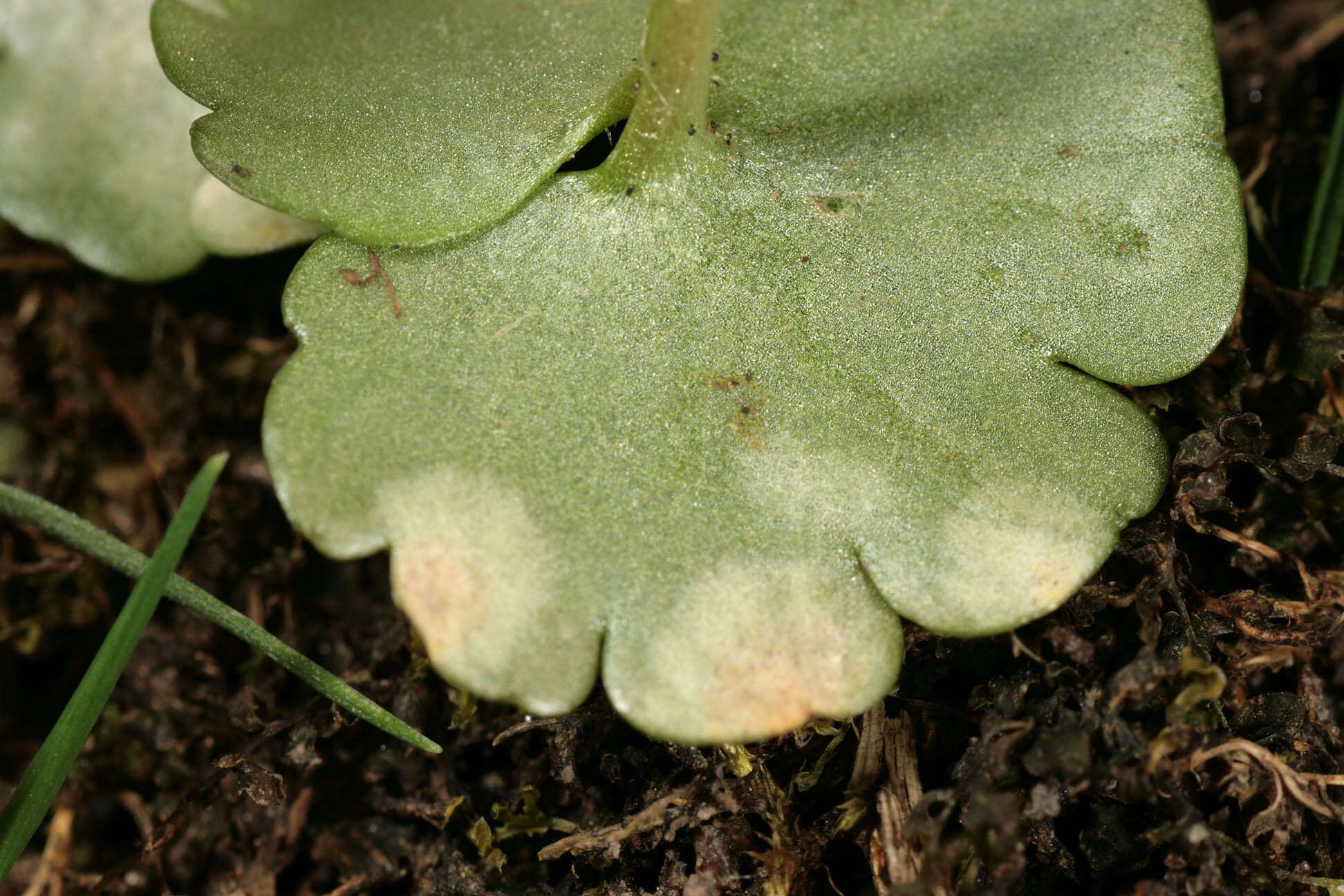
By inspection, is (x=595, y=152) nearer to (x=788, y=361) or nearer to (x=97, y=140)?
(x=788, y=361)

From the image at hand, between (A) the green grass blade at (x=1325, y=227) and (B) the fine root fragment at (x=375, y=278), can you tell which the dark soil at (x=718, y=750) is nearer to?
(A) the green grass blade at (x=1325, y=227)

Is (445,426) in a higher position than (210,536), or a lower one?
higher

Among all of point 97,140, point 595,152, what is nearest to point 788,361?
point 595,152

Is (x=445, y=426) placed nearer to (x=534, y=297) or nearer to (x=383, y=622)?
(x=534, y=297)

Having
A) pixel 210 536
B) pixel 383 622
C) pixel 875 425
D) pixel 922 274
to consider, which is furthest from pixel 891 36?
pixel 210 536

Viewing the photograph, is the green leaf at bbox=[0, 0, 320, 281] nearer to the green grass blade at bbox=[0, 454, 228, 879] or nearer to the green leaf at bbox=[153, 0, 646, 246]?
the green leaf at bbox=[153, 0, 646, 246]

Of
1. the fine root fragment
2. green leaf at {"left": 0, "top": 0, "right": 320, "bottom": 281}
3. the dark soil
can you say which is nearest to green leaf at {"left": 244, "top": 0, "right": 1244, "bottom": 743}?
the fine root fragment

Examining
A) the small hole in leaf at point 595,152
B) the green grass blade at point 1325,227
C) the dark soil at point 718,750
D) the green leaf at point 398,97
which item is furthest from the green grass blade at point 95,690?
the green grass blade at point 1325,227
